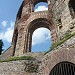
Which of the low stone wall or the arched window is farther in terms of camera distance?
the arched window

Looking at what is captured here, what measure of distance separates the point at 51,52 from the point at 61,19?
542 cm

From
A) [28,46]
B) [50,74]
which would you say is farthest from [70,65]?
[28,46]

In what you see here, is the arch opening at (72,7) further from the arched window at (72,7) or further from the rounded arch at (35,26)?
the rounded arch at (35,26)

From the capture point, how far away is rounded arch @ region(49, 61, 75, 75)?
904 cm

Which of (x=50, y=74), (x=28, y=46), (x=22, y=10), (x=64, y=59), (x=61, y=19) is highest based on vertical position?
(x=22, y=10)

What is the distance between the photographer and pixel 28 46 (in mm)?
17266

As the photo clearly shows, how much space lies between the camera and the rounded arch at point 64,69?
9.04m

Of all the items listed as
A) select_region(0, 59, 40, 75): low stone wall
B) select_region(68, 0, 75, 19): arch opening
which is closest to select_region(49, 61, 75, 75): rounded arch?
select_region(0, 59, 40, 75): low stone wall

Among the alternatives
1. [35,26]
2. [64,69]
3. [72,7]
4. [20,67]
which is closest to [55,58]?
[64,69]

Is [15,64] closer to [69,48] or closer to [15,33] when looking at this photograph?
[69,48]

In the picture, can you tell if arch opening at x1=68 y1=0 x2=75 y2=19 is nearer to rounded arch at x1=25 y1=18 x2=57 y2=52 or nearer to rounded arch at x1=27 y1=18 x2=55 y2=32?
rounded arch at x1=25 y1=18 x2=57 y2=52

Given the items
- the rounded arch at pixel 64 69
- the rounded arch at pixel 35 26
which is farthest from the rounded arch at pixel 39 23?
the rounded arch at pixel 64 69

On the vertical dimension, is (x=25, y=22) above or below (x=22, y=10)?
below

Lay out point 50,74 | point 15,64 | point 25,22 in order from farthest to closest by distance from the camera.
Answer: point 25,22
point 15,64
point 50,74
